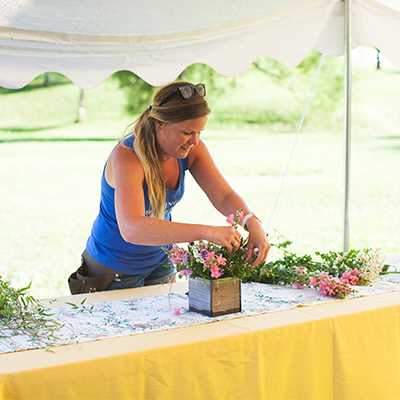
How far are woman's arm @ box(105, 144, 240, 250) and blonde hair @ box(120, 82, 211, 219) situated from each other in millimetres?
37

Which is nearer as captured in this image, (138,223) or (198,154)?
(138,223)

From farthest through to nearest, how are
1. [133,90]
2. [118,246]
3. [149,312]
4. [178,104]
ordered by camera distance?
→ [133,90] → [118,246] → [178,104] → [149,312]

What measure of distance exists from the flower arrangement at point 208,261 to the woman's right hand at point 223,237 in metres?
0.02

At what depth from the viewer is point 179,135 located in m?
1.65

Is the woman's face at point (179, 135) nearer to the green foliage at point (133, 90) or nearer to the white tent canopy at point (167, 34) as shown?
the white tent canopy at point (167, 34)

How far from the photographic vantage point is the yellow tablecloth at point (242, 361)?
110cm

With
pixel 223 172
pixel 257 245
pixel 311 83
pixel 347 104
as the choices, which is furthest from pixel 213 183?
pixel 311 83

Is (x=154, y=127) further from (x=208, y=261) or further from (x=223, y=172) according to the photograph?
(x=223, y=172)

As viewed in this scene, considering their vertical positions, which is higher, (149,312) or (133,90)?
(133,90)

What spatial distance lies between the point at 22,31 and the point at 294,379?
187 cm

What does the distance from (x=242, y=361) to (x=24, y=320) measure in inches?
24.1

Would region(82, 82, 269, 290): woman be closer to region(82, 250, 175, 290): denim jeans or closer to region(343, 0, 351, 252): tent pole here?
region(82, 250, 175, 290): denim jeans

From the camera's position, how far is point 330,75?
13320mm

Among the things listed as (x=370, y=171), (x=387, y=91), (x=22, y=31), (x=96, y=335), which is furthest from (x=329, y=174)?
(x=96, y=335)
